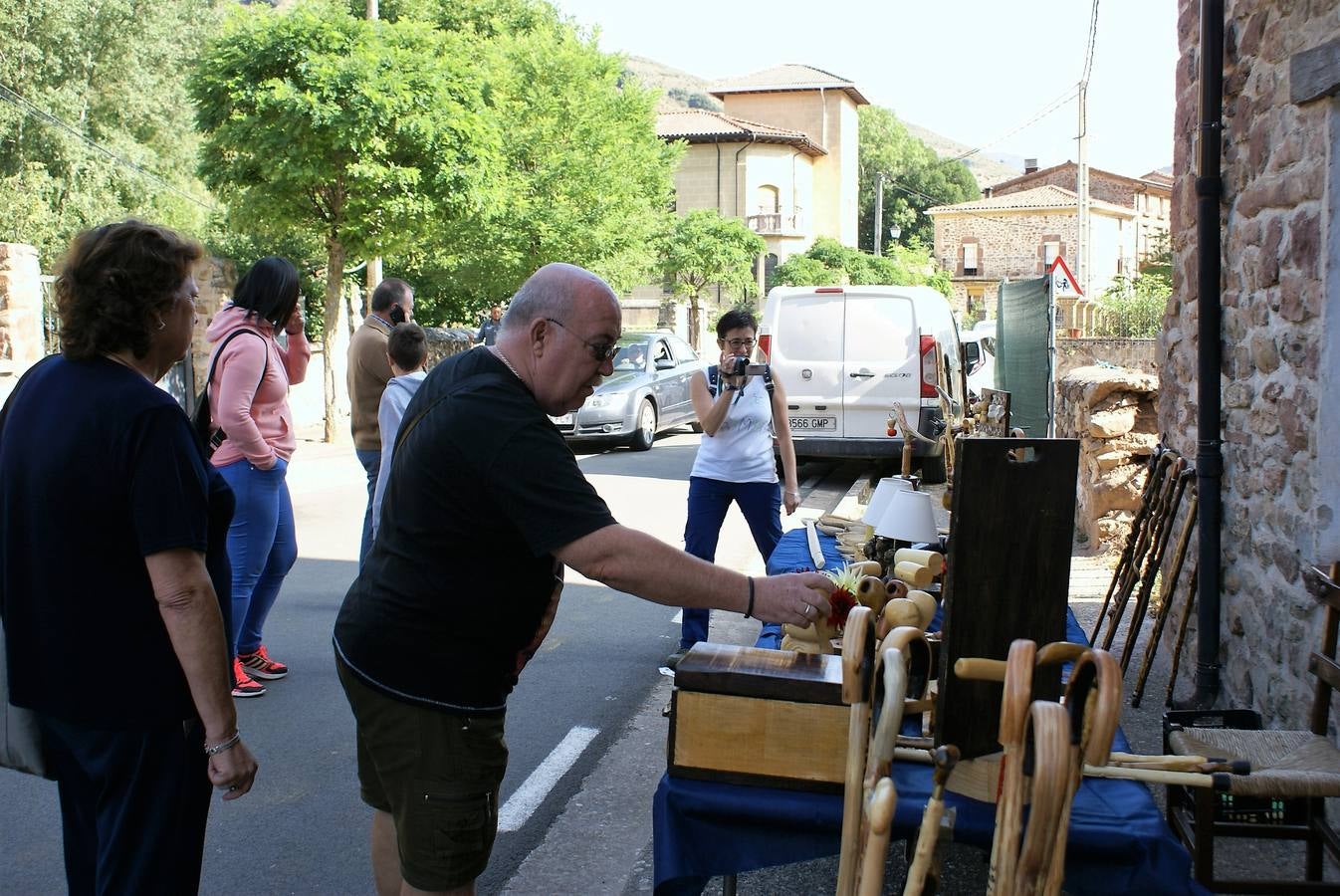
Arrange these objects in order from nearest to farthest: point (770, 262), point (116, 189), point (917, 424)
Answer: point (917, 424)
point (116, 189)
point (770, 262)

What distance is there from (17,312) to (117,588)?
1242 centimetres

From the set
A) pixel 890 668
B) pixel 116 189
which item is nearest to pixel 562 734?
pixel 890 668

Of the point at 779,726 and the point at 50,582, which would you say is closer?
the point at 50,582

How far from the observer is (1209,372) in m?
4.61

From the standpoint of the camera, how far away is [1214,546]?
4605mm

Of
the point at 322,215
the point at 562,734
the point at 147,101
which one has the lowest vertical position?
the point at 562,734

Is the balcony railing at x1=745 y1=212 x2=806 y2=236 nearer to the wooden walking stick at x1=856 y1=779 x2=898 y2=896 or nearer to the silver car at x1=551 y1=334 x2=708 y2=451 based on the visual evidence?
the silver car at x1=551 y1=334 x2=708 y2=451

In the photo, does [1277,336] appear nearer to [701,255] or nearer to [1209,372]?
[1209,372]

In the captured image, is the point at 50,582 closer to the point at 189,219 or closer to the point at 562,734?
the point at 562,734

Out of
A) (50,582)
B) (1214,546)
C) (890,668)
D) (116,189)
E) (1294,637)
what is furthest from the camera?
(116,189)

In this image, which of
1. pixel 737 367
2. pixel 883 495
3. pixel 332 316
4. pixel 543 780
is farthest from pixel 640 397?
pixel 883 495

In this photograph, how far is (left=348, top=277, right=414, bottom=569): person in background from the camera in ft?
19.8

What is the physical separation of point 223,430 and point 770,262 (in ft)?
166

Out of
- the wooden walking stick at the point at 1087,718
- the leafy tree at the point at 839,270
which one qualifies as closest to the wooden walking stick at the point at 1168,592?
the wooden walking stick at the point at 1087,718
